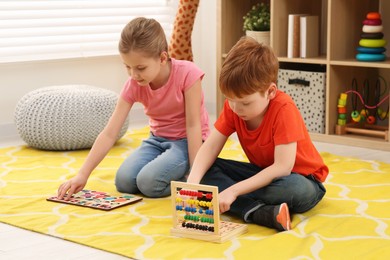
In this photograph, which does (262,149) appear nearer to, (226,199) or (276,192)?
(276,192)

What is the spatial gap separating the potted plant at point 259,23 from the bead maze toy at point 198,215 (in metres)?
1.78

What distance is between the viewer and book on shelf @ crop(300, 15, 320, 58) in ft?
10.8

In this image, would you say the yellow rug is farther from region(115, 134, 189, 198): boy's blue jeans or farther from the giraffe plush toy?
the giraffe plush toy

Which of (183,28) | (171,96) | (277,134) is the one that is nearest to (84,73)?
A: (183,28)

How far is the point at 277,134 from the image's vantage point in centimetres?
187

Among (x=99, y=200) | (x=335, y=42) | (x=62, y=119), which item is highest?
(x=335, y=42)

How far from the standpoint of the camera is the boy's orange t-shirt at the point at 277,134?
1.87 meters

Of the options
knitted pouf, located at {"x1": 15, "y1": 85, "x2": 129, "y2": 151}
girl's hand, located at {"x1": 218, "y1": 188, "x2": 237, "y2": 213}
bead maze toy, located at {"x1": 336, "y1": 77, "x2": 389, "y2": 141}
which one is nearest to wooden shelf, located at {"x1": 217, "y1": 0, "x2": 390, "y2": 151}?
bead maze toy, located at {"x1": 336, "y1": 77, "x2": 389, "y2": 141}

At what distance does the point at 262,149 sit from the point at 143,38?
1.59 ft

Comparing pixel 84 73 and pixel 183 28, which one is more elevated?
pixel 183 28

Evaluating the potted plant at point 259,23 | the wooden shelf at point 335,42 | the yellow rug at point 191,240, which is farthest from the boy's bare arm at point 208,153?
the potted plant at point 259,23

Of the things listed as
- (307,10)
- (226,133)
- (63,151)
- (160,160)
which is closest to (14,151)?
(63,151)

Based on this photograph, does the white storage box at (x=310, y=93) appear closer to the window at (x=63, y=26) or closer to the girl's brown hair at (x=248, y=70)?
the window at (x=63, y=26)

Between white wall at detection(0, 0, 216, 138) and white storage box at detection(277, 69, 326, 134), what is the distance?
36.8 inches
